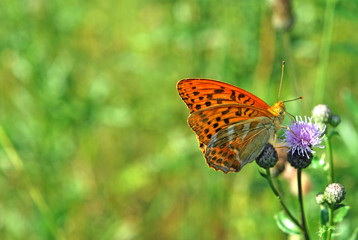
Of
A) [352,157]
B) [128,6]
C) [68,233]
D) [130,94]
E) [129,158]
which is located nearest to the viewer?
[352,157]

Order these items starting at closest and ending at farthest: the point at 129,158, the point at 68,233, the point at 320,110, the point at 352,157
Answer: the point at 320,110 < the point at 352,157 < the point at 68,233 < the point at 129,158

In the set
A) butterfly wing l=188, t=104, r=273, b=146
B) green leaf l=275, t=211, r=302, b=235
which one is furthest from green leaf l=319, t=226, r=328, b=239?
butterfly wing l=188, t=104, r=273, b=146

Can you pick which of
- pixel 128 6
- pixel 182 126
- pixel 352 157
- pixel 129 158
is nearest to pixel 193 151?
pixel 182 126

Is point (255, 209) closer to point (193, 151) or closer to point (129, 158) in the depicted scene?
point (193, 151)

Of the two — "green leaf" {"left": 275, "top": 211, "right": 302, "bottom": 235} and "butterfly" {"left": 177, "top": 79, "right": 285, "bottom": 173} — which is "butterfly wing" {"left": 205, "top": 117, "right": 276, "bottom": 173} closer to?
"butterfly" {"left": 177, "top": 79, "right": 285, "bottom": 173}

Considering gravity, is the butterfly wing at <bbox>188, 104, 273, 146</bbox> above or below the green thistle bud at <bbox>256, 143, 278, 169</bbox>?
above

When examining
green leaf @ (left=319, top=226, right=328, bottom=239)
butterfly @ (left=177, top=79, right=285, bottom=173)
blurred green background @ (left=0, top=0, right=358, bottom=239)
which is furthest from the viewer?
blurred green background @ (left=0, top=0, right=358, bottom=239)

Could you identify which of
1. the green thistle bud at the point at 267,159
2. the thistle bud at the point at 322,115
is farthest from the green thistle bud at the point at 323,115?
the green thistle bud at the point at 267,159

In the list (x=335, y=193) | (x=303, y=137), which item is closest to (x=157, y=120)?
(x=303, y=137)
